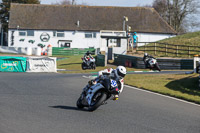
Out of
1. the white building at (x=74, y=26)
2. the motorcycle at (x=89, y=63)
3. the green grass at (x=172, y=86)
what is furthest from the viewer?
the white building at (x=74, y=26)

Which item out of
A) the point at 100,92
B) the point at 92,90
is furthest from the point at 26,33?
the point at 100,92

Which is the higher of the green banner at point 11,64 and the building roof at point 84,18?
the building roof at point 84,18

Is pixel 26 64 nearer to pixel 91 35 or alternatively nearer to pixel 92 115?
pixel 92 115

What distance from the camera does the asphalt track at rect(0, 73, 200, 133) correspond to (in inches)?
309

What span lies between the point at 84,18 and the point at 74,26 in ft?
8.12

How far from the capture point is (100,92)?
395 inches

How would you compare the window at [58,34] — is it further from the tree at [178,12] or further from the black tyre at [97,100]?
the black tyre at [97,100]

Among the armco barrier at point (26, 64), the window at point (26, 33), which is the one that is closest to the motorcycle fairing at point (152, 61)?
the armco barrier at point (26, 64)

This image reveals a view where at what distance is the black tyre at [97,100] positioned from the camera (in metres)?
9.85

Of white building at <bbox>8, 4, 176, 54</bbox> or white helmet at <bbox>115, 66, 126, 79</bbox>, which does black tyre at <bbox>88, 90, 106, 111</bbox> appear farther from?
white building at <bbox>8, 4, 176, 54</bbox>

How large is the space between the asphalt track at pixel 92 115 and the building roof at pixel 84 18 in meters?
53.7

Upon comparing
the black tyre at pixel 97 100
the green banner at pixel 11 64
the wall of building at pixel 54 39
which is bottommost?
the black tyre at pixel 97 100

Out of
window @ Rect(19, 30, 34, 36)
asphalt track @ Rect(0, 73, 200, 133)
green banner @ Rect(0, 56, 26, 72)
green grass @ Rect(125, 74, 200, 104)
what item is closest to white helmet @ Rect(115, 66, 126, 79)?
asphalt track @ Rect(0, 73, 200, 133)

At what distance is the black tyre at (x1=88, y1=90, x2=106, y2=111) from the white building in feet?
185
